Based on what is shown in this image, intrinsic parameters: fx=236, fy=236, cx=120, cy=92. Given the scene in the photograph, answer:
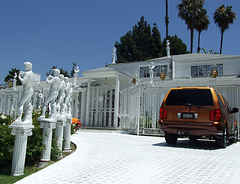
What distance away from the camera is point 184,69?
1989 centimetres

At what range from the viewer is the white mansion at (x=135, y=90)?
39.5 feet

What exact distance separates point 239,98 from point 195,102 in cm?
450

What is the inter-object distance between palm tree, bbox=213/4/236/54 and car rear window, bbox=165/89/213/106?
1489 inches

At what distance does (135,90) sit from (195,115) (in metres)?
5.80

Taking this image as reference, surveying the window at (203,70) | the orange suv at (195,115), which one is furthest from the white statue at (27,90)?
the window at (203,70)

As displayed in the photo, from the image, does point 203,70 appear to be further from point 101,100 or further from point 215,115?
point 215,115

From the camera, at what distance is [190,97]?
24.8ft

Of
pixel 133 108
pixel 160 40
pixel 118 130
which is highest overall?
pixel 160 40

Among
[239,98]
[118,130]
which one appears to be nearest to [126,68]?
[118,130]

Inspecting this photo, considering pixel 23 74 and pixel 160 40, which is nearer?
pixel 23 74

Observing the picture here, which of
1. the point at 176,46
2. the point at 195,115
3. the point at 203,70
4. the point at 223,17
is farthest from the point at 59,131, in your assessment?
the point at 223,17

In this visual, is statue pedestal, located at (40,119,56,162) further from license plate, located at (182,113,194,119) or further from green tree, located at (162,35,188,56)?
green tree, located at (162,35,188,56)

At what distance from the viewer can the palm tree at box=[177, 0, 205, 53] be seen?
123ft

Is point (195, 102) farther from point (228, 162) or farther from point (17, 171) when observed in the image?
point (17, 171)
